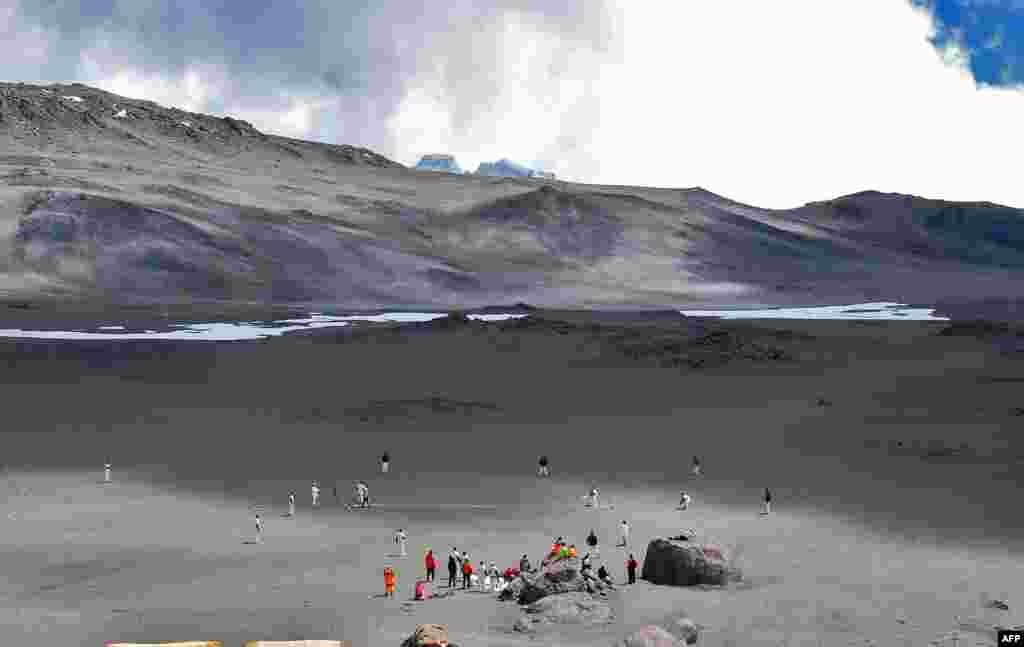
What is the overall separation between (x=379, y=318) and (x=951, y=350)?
50.9m

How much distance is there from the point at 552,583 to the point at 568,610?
0.99m

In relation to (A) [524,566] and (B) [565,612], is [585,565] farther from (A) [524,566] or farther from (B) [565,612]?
(B) [565,612]

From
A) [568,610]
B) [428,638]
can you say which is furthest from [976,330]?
[428,638]

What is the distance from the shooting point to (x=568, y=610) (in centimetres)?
2766

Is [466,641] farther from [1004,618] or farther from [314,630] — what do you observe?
Answer: [1004,618]

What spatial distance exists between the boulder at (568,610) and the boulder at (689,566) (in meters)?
3.09

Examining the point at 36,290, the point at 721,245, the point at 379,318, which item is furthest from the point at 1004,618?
the point at 721,245

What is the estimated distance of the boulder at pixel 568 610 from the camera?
89.9 ft

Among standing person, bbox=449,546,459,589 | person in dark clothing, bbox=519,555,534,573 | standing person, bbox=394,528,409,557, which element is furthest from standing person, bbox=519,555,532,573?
standing person, bbox=394,528,409,557

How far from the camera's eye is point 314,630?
27.1 meters

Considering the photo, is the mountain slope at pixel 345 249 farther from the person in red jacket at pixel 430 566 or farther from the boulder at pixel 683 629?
the boulder at pixel 683 629

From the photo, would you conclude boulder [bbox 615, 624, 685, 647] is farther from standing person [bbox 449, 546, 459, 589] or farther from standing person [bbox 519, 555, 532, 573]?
standing person [bbox 449, 546, 459, 589]

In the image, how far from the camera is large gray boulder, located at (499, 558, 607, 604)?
28.5 meters

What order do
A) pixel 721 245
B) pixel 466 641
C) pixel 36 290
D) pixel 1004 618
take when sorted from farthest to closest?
1. pixel 721 245
2. pixel 36 290
3. pixel 1004 618
4. pixel 466 641
